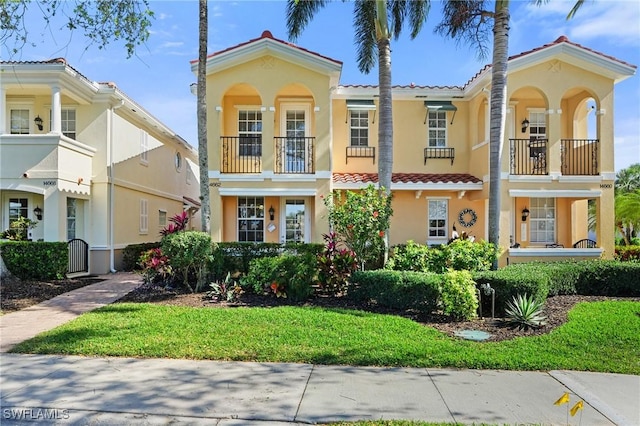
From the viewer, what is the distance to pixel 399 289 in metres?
8.34

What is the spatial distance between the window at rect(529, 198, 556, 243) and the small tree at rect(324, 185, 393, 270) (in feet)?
28.6

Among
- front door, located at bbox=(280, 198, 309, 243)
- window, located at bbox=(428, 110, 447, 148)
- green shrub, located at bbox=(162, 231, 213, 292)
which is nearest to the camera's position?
green shrub, located at bbox=(162, 231, 213, 292)

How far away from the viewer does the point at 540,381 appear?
201 inches

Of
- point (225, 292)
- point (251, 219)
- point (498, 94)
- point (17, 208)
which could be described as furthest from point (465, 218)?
point (17, 208)

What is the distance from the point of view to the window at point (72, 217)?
1465 centimetres

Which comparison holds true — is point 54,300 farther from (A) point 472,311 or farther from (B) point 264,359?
(A) point 472,311

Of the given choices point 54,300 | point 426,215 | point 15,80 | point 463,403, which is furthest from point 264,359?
point 15,80

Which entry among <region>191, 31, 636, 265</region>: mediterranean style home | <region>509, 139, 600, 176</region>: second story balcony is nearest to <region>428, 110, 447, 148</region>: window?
<region>191, 31, 636, 265</region>: mediterranean style home

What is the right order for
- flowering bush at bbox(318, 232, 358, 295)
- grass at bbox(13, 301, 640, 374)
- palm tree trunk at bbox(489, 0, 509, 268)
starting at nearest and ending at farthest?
grass at bbox(13, 301, 640, 374)
flowering bush at bbox(318, 232, 358, 295)
palm tree trunk at bbox(489, 0, 509, 268)

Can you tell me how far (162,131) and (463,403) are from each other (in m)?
19.3

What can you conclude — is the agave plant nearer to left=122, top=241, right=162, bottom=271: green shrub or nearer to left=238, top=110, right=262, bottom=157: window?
left=238, top=110, right=262, bottom=157: window

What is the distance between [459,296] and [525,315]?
120 centimetres

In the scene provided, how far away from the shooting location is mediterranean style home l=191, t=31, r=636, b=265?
13.4 m

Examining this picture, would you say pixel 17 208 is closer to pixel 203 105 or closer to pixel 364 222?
pixel 203 105
